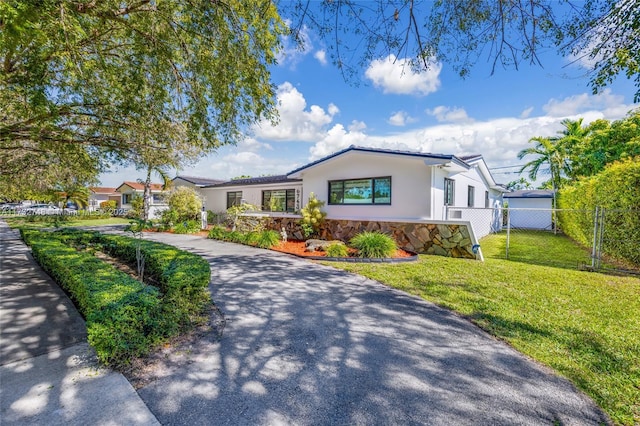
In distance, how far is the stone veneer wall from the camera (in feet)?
31.2

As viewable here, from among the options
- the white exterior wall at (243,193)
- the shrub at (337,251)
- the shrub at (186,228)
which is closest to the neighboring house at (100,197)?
the white exterior wall at (243,193)

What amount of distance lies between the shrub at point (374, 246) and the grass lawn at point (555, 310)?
65cm

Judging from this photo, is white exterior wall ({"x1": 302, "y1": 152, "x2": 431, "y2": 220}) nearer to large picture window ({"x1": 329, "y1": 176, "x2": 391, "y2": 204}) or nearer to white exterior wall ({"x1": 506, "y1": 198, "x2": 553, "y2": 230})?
large picture window ({"x1": 329, "y1": 176, "x2": 391, "y2": 204})

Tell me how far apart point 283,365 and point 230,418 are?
88 cm

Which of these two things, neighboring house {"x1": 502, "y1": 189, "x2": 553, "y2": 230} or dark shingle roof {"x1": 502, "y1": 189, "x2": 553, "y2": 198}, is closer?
neighboring house {"x1": 502, "y1": 189, "x2": 553, "y2": 230}

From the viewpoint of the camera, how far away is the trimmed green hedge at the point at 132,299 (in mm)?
3040

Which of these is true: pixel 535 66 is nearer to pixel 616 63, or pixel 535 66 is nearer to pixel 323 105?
pixel 616 63

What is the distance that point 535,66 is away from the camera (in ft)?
13.4

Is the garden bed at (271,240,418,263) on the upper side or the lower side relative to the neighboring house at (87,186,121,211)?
lower

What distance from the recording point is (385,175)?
11.5m

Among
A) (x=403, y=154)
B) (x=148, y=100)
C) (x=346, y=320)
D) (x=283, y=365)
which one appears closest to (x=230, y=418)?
(x=283, y=365)

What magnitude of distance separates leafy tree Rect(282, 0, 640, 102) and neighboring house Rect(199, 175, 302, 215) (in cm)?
1116

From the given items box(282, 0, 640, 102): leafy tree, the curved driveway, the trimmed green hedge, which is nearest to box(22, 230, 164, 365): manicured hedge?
the trimmed green hedge

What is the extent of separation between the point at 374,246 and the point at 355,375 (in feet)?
20.2
